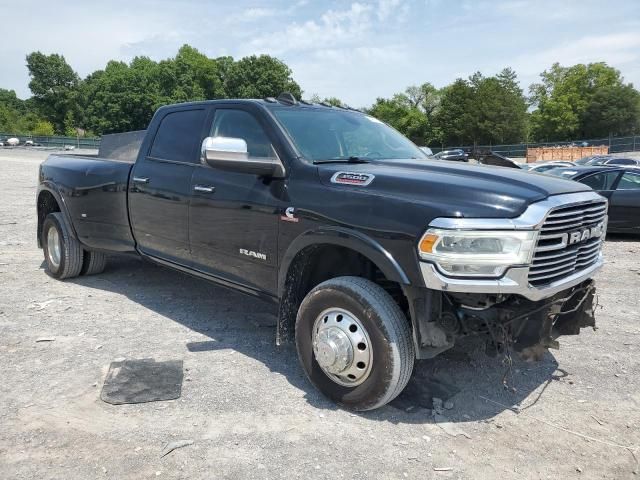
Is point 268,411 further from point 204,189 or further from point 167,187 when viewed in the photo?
point 167,187

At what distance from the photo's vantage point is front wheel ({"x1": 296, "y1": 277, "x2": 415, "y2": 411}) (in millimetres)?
3098

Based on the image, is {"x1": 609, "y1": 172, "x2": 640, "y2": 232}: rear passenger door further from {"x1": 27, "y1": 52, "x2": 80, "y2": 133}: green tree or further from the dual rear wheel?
{"x1": 27, "y1": 52, "x2": 80, "y2": 133}: green tree

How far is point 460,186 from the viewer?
3000mm

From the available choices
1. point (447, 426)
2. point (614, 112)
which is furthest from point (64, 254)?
point (614, 112)

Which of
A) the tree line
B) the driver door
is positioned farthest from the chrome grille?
the tree line

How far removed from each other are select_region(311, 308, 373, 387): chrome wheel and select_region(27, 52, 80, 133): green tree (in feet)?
331

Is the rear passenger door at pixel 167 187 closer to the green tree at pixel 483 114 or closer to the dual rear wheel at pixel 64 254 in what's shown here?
the dual rear wheel at pixel 64 254

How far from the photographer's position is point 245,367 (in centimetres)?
399

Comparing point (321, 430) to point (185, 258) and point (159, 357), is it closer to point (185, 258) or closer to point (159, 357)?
point (159, 357)

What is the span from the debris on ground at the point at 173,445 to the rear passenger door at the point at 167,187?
1863 mm

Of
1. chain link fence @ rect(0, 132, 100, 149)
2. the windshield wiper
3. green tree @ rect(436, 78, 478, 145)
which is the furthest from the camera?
green tree @ rect(436, 78, 478, 145)

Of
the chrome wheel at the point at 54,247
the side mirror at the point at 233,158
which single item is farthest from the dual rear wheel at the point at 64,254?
the side mirror at the point at 233,158

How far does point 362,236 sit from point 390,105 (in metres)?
102

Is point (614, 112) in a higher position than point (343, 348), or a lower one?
higher
